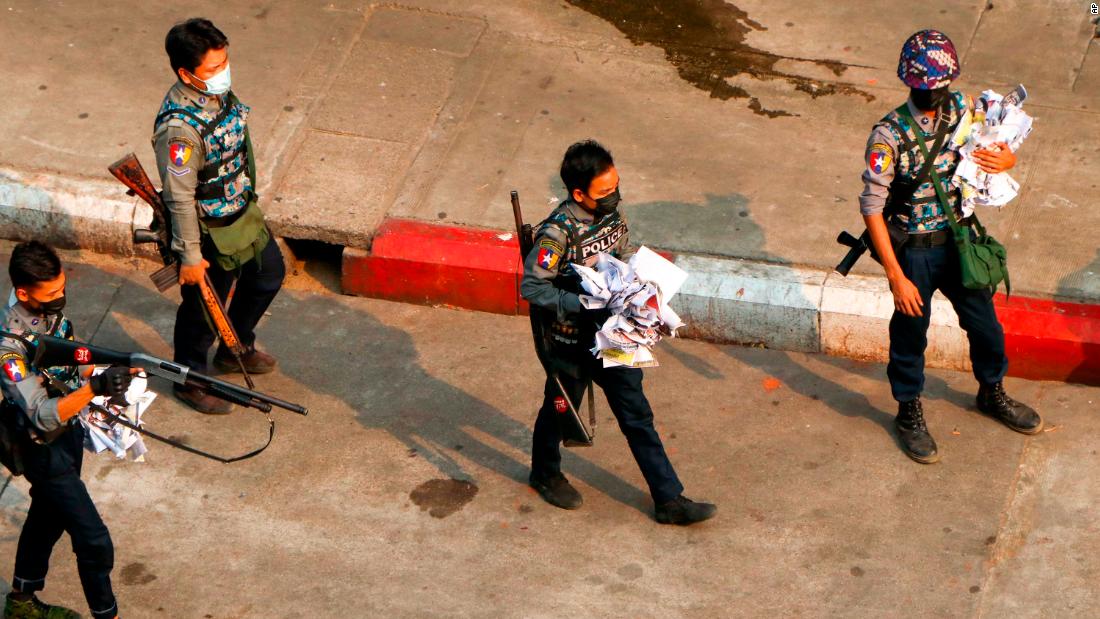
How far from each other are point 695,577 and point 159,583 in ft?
6.69

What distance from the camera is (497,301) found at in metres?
7.21

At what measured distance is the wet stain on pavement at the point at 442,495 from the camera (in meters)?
6.11

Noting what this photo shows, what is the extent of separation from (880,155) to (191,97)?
270cm

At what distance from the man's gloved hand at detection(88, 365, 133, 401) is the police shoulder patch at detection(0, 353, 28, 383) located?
0.22 m

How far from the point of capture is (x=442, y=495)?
620cm

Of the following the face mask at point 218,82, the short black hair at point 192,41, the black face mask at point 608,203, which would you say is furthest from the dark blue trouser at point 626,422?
the short black hair at point 192,41

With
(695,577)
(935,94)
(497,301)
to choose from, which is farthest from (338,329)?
(935,94)

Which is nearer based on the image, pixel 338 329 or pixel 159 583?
pixel 159 583

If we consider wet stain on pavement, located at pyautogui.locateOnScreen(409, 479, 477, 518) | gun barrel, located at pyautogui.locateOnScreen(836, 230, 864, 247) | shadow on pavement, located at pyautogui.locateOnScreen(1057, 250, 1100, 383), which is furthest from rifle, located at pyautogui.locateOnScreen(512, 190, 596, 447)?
shadow on pavement, located at pyautogui.locateOnScreen(1057, 250, 1100, 383)

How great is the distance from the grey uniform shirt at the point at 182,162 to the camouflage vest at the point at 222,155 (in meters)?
0.02

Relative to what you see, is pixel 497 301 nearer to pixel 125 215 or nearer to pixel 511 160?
pixel 511 160

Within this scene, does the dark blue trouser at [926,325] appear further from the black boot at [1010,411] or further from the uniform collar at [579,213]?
the uniform collar at [579,213]

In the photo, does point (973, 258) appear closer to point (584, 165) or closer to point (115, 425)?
point (584, 165)

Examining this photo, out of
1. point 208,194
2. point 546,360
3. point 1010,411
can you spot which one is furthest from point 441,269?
point 1010,411
